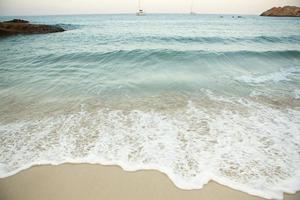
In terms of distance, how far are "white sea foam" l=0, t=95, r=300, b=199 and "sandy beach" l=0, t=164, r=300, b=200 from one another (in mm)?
133

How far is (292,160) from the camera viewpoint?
3.31 metres

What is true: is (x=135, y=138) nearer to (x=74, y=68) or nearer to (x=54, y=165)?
(x=54, y=165)

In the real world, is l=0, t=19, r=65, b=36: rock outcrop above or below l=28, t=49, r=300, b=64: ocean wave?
above

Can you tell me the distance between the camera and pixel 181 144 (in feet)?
12.3

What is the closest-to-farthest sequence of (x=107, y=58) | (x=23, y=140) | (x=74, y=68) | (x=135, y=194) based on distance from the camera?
(x=135, y=194), (x=23, y=140), (x=74, y=68), (x=107, y=58)

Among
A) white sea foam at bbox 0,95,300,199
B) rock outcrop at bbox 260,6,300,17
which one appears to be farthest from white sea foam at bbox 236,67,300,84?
rock outcrop at bbox 260,6,300,17

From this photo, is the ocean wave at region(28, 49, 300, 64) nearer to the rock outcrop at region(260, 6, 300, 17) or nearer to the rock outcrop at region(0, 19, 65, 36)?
the rock outcrop at region(0, 19, 65, 36)

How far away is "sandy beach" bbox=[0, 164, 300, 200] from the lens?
106 inches

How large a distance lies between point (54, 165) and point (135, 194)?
1451 mm

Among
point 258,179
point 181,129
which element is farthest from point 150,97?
point 258,179

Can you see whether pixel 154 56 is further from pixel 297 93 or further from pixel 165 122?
pixel 165 122

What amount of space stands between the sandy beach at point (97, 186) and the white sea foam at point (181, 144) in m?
0.13

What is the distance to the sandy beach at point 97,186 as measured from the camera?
268 cm

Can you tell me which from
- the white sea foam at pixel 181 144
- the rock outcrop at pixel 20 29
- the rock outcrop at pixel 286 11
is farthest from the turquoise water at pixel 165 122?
the rock outcrop at pixel 286 11
